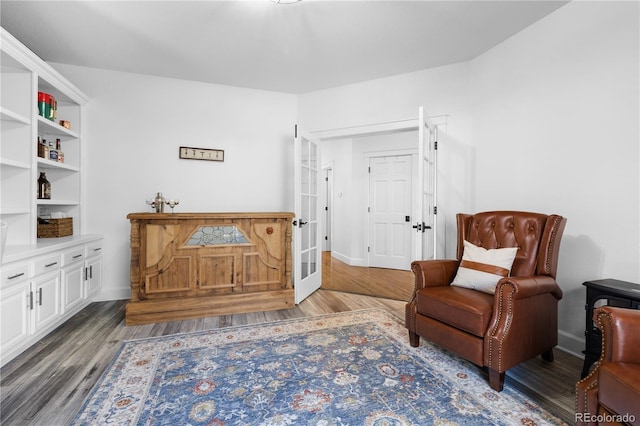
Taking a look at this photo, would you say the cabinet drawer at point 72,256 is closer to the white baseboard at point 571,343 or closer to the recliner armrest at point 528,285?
the recliner armrest at point 528,285

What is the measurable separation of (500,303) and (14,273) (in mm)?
3169

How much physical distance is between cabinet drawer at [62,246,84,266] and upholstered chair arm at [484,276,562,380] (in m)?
3.38

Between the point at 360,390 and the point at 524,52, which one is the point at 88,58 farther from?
the point at 524,52

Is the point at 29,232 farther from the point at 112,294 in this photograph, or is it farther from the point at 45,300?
the point at 112,294

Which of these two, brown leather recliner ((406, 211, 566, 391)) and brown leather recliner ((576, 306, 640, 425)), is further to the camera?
brown leather recliner ((406, 211, 566, 391))

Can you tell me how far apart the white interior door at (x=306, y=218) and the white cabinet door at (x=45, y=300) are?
2113 millimetres

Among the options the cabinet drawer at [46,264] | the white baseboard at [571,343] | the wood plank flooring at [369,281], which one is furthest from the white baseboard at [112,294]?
the white baseboard at [571,343]

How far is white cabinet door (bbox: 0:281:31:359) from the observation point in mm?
1930

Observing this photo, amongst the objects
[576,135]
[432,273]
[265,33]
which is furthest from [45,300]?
[576,135]

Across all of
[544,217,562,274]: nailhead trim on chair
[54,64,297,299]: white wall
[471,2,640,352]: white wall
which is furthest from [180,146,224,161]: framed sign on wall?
[544,217,562,274]: nailhead trim on chair

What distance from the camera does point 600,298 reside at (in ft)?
5.95

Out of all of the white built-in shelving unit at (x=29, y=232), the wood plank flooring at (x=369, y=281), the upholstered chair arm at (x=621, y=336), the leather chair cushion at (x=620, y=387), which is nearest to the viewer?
the leather chair cushion at (x=620, y=387)

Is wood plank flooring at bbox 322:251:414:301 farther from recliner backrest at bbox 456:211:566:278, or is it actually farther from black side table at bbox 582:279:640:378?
black side table at bbox 582:279:640:378

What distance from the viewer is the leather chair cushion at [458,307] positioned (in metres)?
1.76
